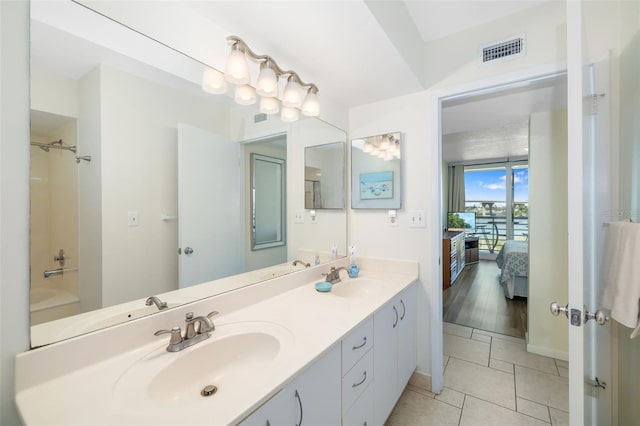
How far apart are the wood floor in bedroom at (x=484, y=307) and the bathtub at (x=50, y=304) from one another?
3.37 meters

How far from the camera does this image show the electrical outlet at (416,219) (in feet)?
6.34

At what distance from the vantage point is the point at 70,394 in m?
0.70

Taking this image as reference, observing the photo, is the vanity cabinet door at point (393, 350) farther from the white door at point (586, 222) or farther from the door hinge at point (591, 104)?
the door hinge at point (591, 104)

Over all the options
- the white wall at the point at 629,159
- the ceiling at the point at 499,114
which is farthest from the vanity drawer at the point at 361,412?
the ceiling at the point at 499,114

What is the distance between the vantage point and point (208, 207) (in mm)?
1330

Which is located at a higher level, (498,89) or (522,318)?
(498,89)

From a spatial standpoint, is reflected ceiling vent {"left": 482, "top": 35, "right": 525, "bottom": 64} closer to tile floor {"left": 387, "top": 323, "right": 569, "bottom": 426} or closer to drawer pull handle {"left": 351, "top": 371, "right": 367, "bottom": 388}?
drawer pull handle {"left": 351, "top": 371, "right": 367, "bottom": 388}

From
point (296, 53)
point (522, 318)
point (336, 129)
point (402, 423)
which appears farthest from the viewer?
point (522, 318)

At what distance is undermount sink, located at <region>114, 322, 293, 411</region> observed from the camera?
0.73 meters

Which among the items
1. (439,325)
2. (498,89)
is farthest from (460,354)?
(498,89)

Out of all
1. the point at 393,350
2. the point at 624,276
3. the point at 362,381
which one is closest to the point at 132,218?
the point at 362,381

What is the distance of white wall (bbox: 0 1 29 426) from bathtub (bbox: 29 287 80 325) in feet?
0.09

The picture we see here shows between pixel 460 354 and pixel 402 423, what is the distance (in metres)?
1.08

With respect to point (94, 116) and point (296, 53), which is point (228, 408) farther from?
point (296, 53)
